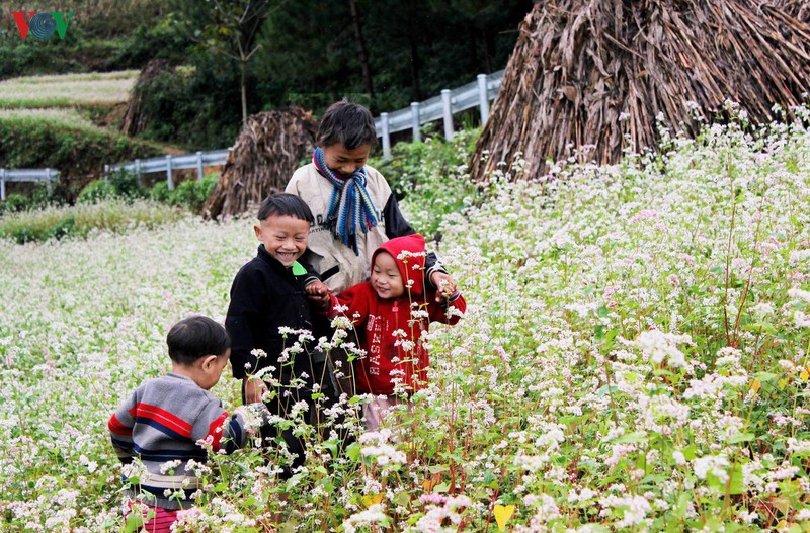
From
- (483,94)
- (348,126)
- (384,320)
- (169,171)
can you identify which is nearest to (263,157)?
(483,94)

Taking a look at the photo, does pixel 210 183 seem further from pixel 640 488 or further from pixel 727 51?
pixel 640 488

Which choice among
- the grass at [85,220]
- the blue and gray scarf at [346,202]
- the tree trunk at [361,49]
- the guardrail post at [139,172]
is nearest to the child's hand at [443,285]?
the blue and gray scarf at [346,202]

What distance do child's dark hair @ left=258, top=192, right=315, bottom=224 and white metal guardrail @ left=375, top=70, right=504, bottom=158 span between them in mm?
10085

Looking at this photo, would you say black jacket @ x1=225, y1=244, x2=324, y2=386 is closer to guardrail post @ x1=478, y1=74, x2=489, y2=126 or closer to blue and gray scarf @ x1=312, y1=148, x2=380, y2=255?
blue and gray scarf @ x1=312, y1=148, x2=380, y2=255

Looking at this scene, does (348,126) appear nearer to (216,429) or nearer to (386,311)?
(386,311)

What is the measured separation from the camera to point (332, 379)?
13.9 ft

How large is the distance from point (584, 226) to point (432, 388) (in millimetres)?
3126

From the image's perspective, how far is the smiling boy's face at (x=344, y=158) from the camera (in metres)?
4.22

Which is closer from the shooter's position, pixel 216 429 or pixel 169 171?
pixel 216 429

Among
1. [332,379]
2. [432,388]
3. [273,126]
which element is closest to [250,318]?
[332,379]

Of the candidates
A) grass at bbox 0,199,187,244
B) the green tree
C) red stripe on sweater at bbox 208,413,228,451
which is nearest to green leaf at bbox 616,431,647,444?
red stripe on sweater at bbox 208,413,228,451

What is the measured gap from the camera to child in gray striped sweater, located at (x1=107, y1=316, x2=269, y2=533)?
11.7 ft

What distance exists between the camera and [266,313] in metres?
4.09

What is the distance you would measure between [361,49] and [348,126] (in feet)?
75.8
